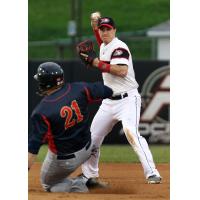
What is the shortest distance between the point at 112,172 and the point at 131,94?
1.99 m

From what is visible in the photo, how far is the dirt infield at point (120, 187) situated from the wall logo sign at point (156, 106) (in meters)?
3.18

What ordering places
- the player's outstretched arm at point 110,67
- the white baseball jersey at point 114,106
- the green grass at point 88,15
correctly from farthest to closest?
1. the green grass at point 88,15
2. the white baseball jersey at point 114,106
3. the player's outstretched arm at point 110,67

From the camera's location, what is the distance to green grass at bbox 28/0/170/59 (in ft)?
98.3

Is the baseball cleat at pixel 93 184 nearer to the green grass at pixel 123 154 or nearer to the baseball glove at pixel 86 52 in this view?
the baseball glove at pixel 86 52

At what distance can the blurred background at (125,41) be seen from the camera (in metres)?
14.7

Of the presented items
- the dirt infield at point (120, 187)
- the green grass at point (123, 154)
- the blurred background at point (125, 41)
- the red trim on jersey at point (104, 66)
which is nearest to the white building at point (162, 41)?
the blurred background at point (125, 41)

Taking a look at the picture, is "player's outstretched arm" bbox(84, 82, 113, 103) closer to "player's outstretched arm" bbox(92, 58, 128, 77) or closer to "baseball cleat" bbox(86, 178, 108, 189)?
"player's outstretched arm" bbox(92, 58, 128, 77)

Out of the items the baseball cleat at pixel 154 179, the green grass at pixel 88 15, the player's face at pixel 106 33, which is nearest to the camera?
the baseball cleat at pixel 154 179

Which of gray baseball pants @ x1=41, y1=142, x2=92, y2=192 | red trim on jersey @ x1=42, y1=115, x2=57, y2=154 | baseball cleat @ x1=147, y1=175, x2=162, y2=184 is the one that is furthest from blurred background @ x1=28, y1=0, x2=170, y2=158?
red trim on jersey @ x1=42, y1=115, x2=57, y2=154

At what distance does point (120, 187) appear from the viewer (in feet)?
29.7

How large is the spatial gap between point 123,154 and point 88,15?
1856 cm

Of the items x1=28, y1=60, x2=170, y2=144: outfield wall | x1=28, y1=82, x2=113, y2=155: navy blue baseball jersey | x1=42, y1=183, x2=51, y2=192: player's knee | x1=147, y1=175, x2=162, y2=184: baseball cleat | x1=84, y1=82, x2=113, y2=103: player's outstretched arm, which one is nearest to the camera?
x1=28, y1=82, x2=113, y2=155: navy blue baseball jersey

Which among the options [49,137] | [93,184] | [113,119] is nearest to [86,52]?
[113,119]

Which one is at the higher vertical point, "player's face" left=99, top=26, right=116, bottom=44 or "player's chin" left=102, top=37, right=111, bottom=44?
"player's face" left=99, top=26, right=116, bottom=44
